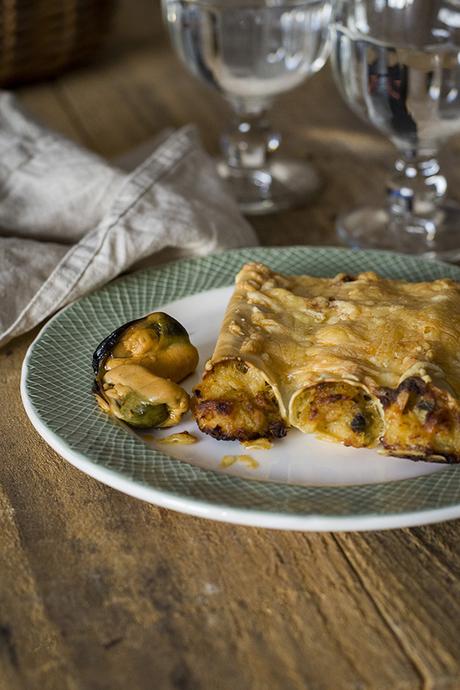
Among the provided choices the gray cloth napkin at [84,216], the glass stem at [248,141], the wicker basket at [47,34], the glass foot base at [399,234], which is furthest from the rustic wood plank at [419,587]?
the wicker basket at [47,34]

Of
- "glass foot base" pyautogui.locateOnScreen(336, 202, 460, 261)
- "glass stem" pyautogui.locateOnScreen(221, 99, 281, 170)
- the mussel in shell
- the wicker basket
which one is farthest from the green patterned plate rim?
the wicker basket

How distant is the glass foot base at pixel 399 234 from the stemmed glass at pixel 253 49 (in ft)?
0.42

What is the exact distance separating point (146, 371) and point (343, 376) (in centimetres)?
21

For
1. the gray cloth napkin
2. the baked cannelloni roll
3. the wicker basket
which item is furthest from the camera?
the wicker basket

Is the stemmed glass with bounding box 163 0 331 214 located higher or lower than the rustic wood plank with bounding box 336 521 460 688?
higher

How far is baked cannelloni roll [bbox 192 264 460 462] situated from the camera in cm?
91

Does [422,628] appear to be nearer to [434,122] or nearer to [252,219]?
[434,122]

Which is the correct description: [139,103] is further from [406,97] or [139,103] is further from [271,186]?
[406,97]

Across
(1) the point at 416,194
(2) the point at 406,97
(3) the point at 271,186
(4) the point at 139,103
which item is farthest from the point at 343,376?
(4) the point at 139,103

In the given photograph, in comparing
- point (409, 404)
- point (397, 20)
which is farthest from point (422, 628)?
point (397, 20)

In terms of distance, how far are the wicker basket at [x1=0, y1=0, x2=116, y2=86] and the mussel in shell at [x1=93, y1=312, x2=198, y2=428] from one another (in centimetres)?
108

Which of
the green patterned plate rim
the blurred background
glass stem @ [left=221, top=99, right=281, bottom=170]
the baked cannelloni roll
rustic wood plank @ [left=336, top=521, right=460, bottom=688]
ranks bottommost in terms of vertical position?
the blurred background

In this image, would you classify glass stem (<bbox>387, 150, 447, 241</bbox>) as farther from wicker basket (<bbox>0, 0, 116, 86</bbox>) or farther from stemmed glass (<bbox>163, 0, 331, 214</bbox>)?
wicker basket (<bbox>0, 0, 116, 86</bbox>)

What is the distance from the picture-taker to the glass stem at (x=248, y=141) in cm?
171
